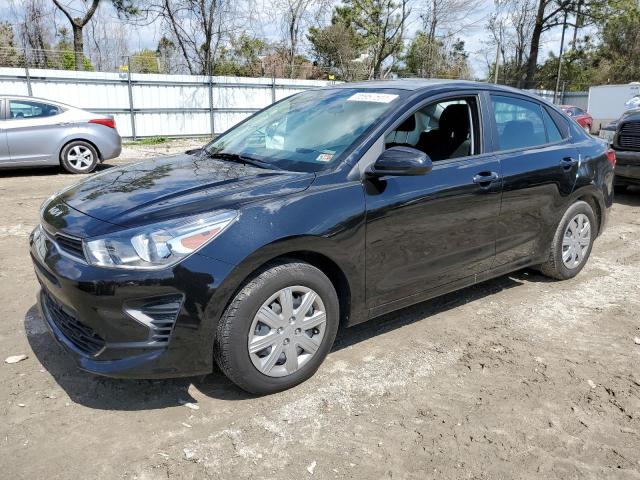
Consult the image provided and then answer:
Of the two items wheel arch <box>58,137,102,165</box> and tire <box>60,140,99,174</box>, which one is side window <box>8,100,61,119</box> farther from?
tire <box>60,140,99,174</box>

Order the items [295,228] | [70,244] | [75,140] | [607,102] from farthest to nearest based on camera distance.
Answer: [607,102] → [75,140] → [295,228] → [70,244]

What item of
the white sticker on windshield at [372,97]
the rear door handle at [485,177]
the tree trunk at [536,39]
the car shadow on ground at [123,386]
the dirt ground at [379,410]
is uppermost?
the tree trunk at [536,39]

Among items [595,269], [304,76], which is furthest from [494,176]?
[304,76]

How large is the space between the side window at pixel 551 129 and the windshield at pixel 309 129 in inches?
63.1

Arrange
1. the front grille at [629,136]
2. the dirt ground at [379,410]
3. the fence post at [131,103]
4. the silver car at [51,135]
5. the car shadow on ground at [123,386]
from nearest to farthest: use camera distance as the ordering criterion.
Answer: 1. the dirt ground at [379,410]
2. the car shadow on ground at [123,386]
3. the front grille at [629,136]
4. the silver car at [51,135]
5. the fence post at [131,103]

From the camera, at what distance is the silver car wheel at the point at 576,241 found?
4676 mm

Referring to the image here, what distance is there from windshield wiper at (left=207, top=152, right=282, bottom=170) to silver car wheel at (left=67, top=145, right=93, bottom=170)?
7.38 meters

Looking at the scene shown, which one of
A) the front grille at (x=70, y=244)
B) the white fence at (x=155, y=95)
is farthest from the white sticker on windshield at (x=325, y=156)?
the white fence at (x=155, y=95)

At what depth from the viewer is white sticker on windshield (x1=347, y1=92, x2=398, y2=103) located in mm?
3531

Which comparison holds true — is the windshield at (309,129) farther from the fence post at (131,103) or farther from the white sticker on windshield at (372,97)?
the fence post at (131,103)

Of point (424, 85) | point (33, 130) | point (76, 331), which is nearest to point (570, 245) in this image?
point (424, 85)

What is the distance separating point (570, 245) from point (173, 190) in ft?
11.5

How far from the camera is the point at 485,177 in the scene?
3.75 meters

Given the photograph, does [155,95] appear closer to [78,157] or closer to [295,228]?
[78,157]
